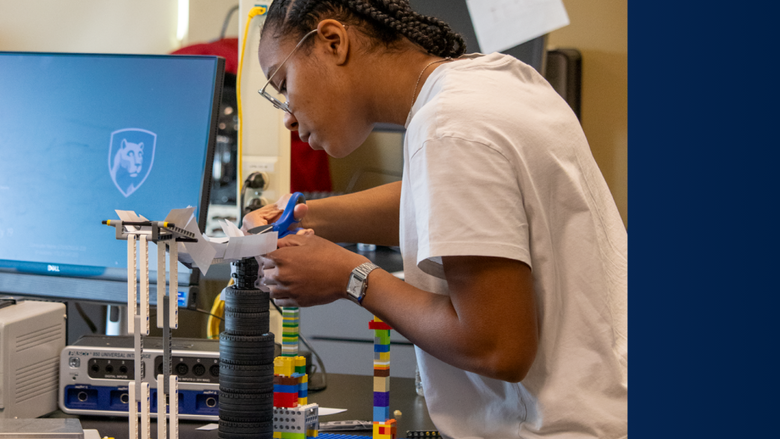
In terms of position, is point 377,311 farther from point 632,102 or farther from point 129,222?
point 632,102

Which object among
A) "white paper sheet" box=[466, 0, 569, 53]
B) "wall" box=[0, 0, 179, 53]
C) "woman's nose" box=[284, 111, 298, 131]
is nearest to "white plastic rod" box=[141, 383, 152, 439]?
"woman's nose" box=[284, 111, 298, 131]

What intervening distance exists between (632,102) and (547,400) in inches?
16.9

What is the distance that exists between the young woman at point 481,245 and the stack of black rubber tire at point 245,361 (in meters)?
0.06

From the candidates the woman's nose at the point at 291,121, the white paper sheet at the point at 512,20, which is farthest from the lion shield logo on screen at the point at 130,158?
the white paper sheet at the point at 512,20

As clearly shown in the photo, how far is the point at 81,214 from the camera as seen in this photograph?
1.26 m

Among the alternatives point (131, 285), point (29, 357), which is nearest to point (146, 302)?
point (131, 285)

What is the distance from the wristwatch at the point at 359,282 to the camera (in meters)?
0.82

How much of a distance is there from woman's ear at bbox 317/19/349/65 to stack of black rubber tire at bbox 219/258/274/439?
0.28 meters

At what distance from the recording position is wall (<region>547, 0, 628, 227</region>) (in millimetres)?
1979

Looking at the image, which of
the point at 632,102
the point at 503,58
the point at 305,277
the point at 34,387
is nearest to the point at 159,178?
the point at 34,387

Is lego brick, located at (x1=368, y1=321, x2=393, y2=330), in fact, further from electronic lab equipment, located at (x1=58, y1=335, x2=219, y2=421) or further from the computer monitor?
the computer monitor

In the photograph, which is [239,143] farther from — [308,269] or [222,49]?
[308,269]

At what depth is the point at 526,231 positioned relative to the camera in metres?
0.73

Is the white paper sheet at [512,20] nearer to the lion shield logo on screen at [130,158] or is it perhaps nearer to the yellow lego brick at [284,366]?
the lion shield logo on screen at [130,158]
